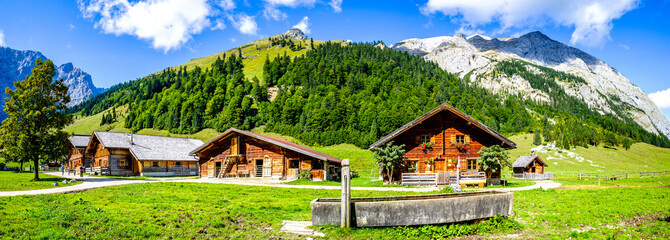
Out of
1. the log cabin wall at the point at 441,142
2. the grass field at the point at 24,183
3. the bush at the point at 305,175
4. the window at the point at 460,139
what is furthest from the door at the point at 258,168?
the window at the point at 460,139

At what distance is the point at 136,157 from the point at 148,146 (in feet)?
17.7

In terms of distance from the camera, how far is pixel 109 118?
169250mm

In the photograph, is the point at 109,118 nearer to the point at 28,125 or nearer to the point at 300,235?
the point at 28,125

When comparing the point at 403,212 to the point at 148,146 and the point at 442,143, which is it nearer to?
the point at 442,143

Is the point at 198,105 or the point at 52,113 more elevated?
the point at 198,105


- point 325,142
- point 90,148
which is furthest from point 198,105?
point 90,148

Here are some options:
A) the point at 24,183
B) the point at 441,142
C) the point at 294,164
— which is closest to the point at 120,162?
the point at 24,183

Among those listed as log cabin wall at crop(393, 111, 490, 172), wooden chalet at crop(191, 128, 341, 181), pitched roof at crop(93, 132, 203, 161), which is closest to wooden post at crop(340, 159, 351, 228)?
wooden chalet at crop(191, 128, 341, 181)

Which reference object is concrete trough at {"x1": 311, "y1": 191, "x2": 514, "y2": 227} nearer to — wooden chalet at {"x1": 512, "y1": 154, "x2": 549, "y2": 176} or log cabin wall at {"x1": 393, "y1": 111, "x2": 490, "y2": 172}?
log cabin wall at {"x1": 393, "y1": 111, "x2": 490, "y2": 172}

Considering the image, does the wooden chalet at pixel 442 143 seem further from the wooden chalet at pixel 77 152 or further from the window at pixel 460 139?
the wooden chalet at pixel 77 152

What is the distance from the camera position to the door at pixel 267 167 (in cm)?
4012

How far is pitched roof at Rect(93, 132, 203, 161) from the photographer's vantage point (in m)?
52.3

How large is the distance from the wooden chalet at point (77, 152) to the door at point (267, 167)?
3852 cm

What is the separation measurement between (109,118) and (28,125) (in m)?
158
